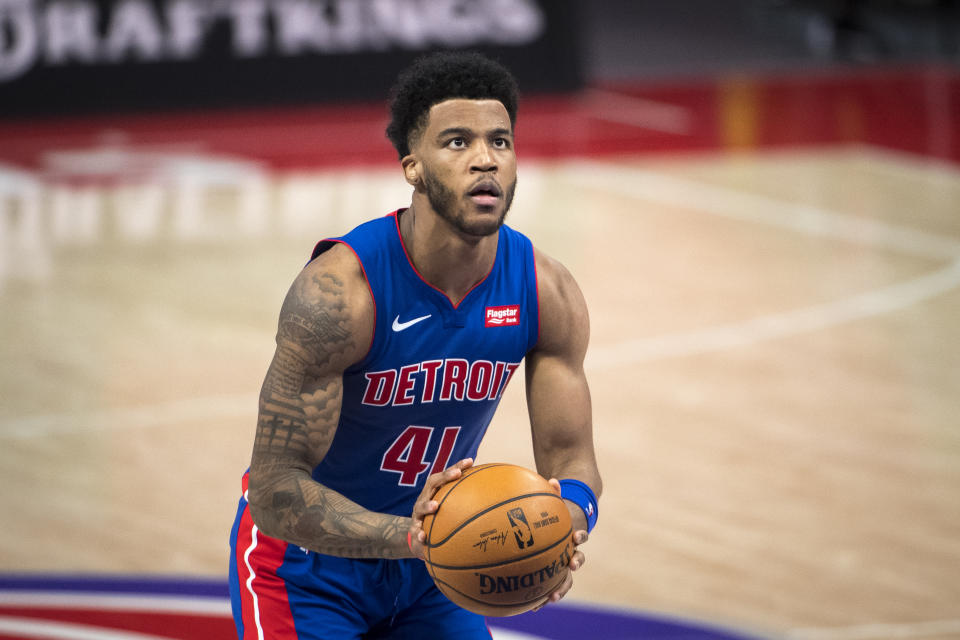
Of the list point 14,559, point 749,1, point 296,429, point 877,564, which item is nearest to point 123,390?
point 14,559

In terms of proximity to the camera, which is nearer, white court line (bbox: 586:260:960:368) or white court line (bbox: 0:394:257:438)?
white court line (bbox: 0:394:257:438)

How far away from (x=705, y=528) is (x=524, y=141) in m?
9.31

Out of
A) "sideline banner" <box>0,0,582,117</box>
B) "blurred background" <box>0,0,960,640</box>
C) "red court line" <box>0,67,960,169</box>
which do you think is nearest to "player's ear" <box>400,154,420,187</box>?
"blurred background" <box>0,0,960,640</box>

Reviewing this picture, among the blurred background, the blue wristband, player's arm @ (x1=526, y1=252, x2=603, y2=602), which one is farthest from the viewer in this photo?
the blurred background

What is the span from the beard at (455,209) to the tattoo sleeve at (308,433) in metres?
0.30

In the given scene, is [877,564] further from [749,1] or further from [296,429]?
[749,1]

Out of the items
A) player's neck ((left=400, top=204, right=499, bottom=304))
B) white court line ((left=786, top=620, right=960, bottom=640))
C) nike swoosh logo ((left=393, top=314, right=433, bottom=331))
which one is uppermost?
player's neck ((left=400, top=204, right=499, bottom=304))

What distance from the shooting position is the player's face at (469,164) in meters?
3.21

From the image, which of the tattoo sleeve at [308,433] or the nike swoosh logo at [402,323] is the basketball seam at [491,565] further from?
the nike swoosh logo at [402,323]

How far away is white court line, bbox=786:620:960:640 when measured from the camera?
5328 millimetres

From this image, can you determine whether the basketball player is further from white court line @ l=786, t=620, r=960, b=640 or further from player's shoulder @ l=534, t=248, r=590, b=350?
white court line @ l=786, t=620, r=960, b=640

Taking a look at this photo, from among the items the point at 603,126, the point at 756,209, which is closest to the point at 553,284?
the point at 756,209

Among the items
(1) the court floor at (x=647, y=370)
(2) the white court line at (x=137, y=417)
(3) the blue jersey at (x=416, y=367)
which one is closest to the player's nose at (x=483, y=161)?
(3) the blue jersey at (x=416, y=367)

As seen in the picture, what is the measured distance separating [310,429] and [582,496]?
73 cm
